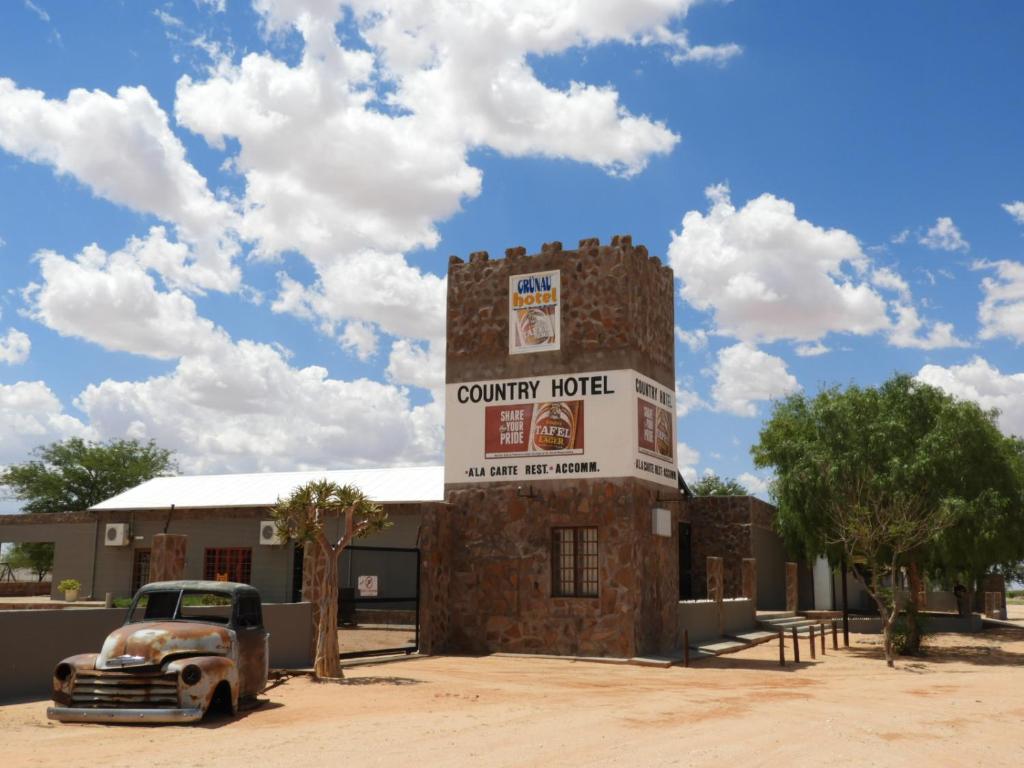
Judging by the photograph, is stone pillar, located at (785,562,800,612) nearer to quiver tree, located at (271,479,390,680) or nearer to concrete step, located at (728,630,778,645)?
concrete step, located at (728,630,778,645)

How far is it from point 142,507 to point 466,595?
16971 millimetres

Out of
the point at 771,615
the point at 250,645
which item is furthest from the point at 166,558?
the point at 771,615

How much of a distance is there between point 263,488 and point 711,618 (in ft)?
55.3

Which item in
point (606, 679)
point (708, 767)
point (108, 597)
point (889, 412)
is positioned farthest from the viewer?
point (108, 597)

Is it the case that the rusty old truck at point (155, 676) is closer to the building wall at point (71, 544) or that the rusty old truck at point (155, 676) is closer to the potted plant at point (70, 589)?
the potted plant at point (70, 589)

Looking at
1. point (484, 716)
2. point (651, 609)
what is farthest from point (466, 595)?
point (484, 716)

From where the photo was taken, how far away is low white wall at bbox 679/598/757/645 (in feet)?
80.7

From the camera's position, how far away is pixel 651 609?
22.2 meters

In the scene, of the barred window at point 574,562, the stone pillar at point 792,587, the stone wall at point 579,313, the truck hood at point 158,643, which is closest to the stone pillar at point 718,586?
the stone wall at point 579,313

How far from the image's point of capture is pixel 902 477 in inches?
1002

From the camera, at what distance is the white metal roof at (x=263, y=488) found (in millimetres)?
32438

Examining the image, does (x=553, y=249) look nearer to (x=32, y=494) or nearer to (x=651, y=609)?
(x=651, y=609)

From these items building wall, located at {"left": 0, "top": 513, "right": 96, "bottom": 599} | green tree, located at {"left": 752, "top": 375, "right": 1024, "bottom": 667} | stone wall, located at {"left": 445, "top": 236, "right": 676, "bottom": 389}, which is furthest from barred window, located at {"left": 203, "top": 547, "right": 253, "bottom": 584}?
green tree, located at {"left": 752, "top": 375, "right": 1024, "bottom": 667}

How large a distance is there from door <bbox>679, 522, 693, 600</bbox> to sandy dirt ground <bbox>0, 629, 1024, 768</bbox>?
13.0 metres
